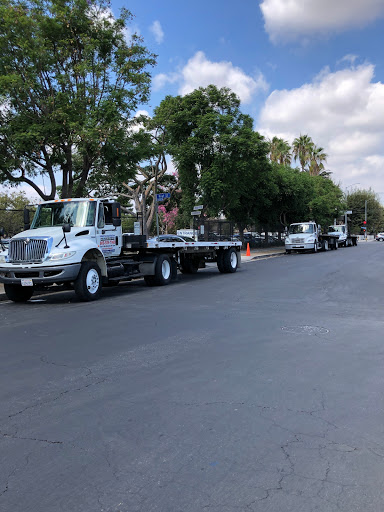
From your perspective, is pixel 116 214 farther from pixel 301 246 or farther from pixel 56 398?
pixel 301 246

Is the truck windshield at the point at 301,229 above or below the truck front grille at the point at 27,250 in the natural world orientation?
above

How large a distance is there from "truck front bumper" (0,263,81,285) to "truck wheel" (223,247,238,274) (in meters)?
8.60

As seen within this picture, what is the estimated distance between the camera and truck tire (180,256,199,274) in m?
18.7

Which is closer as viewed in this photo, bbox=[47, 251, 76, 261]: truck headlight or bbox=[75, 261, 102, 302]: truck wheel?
bbox=[47, 251, 76, 261]: truck headlight

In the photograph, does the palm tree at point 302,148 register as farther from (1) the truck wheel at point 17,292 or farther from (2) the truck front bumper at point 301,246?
(1) the truck wheel at point 17,292

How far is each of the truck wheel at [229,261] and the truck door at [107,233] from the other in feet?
20.7

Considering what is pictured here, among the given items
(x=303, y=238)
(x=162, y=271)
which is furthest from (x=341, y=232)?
(x=162, y=271)

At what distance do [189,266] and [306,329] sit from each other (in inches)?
455

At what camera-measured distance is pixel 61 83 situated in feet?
51.8

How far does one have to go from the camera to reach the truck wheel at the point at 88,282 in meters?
11.4

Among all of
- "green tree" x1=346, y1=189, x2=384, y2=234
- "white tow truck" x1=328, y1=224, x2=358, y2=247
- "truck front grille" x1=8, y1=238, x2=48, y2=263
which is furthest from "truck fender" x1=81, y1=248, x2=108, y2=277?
"green tree" x1=346, y1=189, x2=384, y2=234

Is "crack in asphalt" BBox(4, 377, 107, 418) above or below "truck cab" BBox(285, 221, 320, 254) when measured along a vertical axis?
below

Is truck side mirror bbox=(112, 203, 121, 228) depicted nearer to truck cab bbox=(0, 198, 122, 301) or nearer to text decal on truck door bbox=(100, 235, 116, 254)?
truck cab bbox=(0, 198, 122, 301)

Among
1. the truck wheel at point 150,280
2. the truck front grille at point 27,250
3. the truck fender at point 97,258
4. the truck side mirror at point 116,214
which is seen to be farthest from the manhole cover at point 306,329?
the truck wheel at point 150,280
